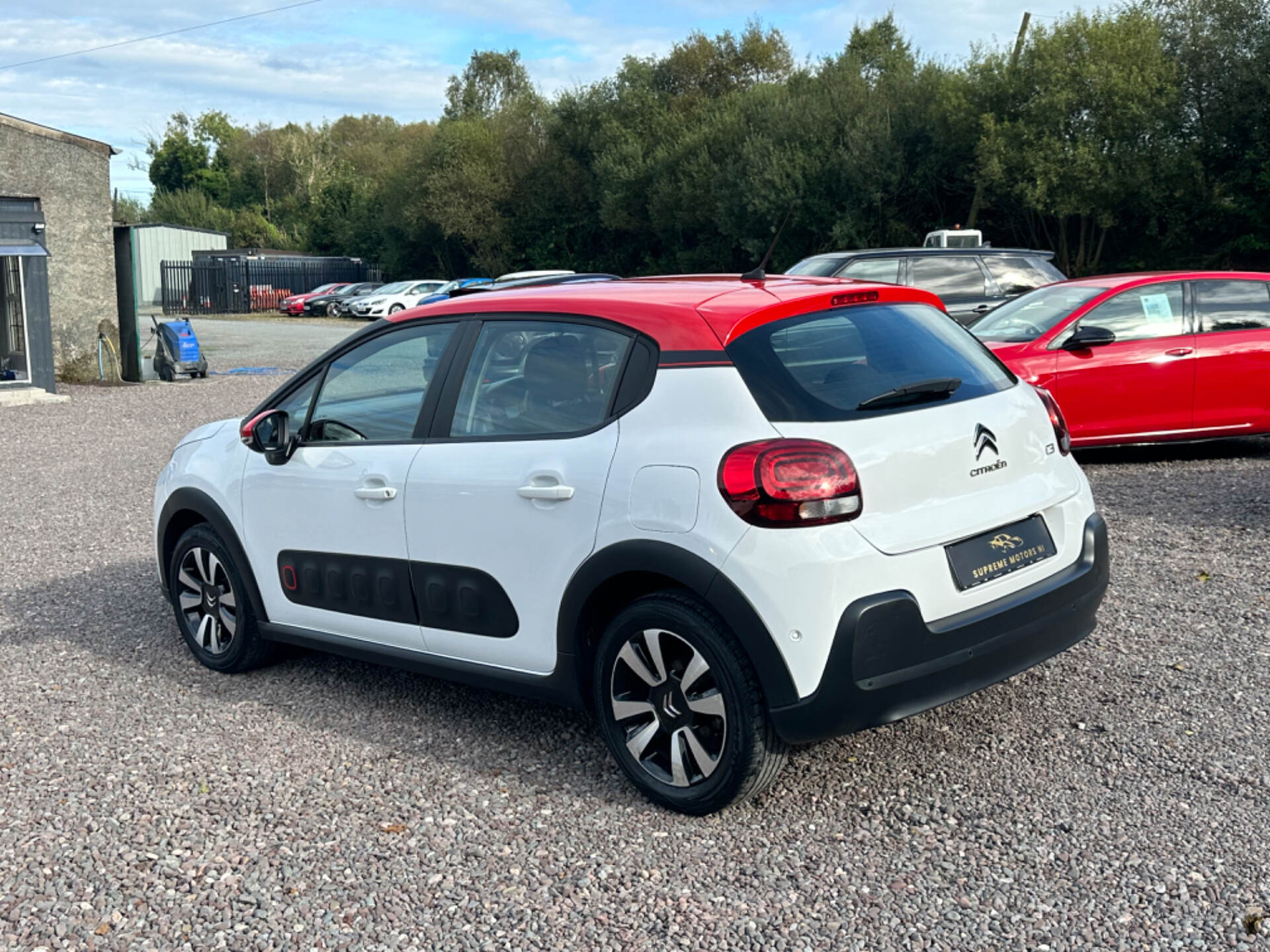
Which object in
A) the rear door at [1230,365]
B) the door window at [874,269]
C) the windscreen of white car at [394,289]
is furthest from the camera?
the windscreen of white car at [394,289]

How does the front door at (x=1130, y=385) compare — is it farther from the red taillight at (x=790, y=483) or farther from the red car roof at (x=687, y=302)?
the red taillight at (x=790, y=483)

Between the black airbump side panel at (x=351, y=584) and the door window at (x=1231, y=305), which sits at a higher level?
the door window at (x=1231, y=305)

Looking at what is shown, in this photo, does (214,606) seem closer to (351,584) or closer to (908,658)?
(351,584)

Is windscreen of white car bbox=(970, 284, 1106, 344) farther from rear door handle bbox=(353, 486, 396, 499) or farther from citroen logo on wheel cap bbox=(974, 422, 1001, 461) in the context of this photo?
rear door handle bbox=(353, 486, 396, 499)

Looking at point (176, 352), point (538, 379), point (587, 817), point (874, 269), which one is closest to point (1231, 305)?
point (874, 269)

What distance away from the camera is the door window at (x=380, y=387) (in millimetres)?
4457

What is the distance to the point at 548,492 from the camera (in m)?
3.82

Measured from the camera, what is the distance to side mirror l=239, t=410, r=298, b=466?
4.80m

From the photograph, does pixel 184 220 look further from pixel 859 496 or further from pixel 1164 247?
pixel 859 496

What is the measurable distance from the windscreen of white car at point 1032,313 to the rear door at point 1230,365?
0.84m

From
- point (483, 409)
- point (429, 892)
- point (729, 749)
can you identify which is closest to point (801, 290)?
point (483, 409)

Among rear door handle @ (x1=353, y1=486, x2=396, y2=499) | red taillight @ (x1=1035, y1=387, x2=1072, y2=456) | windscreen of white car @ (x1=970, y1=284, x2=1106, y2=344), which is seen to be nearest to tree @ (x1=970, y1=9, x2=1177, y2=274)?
windscreen of white car @ (x1=970, y1=284, x2=1106, y2=344)

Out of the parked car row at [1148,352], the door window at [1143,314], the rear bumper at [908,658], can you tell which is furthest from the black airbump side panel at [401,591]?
the door window at [1143,314]

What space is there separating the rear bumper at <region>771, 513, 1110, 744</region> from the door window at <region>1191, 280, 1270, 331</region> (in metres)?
6.69
